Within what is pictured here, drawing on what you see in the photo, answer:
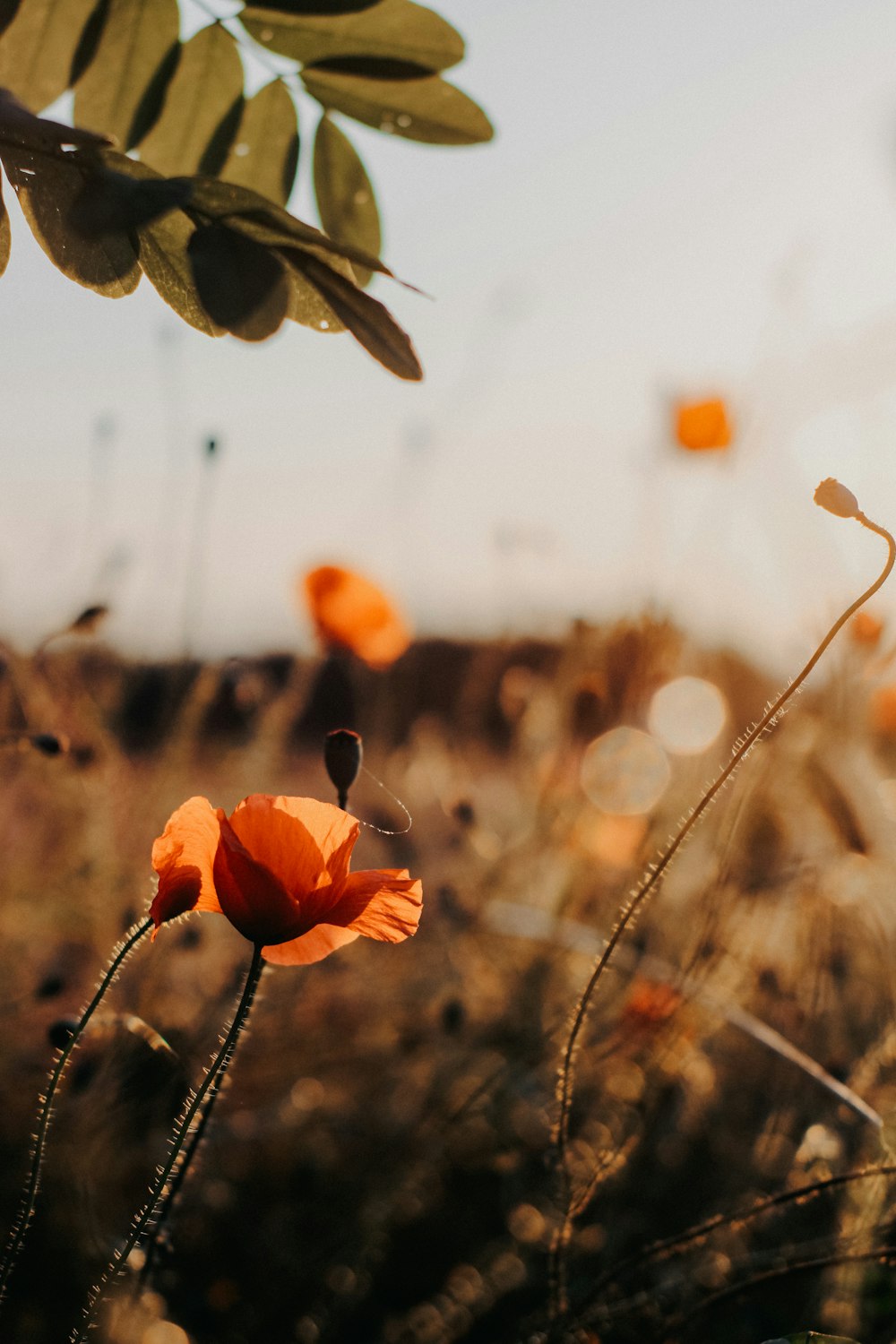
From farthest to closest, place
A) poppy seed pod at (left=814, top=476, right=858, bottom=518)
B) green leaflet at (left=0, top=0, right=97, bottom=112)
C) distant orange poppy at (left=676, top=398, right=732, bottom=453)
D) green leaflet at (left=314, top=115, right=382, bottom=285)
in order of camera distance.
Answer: distant orange poppy at (left=676, top=398, right=732, bottom=453) → green leaflet at (left=314, top=115, right=382, bottom=285) → green leaflet at (left=0, top=0, right=97, bottom=112) → poppy seed pod at (left=814, top=476, right=858, bottom=518)

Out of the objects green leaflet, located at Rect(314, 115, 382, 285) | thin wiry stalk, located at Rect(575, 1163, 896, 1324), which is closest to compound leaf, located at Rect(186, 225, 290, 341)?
green leaflet, located at Rect(314, 115, 382, 285)

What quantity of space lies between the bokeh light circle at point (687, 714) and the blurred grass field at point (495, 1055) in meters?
0.04

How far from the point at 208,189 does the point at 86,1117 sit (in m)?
1.00

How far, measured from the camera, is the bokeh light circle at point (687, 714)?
1931 millimetres

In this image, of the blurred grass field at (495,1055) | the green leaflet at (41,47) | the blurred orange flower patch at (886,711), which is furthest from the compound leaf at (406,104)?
the blurred orange flower patch at (886,711)

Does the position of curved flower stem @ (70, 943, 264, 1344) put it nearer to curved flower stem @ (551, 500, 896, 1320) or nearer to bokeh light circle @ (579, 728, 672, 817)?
curved flower stem @ (551, 500, 896, 1320)

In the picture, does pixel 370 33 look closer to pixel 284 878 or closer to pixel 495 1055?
pixel 284 878

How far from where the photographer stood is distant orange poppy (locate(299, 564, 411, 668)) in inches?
73.7

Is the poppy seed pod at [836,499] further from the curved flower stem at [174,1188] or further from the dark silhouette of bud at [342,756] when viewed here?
the curved flower stem at [174,1188]

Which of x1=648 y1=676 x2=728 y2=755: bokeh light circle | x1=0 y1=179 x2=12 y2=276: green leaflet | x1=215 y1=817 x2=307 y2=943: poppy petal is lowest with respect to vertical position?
x1=648 y1=676 x2=728 y2=755: bokeh light circle

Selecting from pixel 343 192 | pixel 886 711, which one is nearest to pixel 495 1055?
pixel 343 192

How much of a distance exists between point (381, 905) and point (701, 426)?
182 centimetres

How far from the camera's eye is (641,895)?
0.58m

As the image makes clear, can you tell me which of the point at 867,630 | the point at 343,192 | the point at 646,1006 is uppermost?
the point at 343,192
